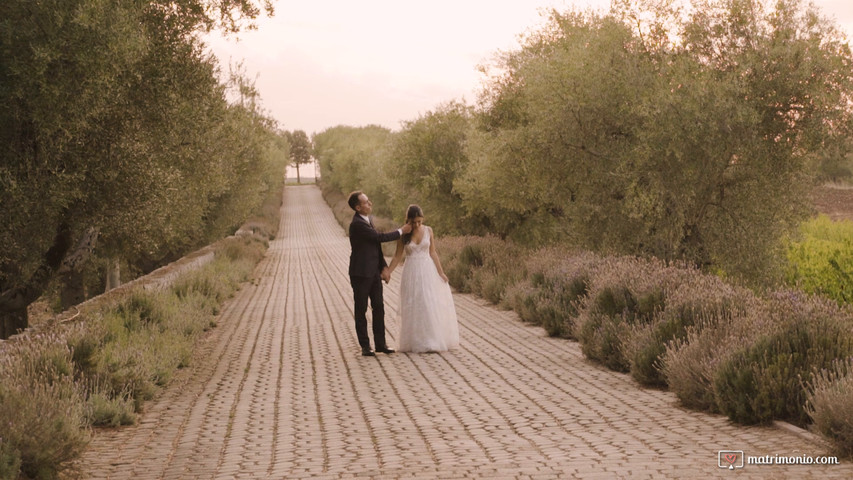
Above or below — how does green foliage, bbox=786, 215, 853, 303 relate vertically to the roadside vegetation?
below

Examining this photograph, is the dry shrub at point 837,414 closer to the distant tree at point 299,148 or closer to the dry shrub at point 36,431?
the dry shrub at point 36,431

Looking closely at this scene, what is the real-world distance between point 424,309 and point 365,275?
3.46 feet

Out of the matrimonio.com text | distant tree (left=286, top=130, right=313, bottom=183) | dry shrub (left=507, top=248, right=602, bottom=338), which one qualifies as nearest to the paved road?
the matrimonio.com text

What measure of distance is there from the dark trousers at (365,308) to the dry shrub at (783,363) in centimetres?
609

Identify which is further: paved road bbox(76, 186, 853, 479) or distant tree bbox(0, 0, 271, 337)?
distant tree bbox(0, 0, 271, 337)

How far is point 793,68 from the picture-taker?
62.1 ft

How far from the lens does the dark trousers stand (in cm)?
1305

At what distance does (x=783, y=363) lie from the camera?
7.87m

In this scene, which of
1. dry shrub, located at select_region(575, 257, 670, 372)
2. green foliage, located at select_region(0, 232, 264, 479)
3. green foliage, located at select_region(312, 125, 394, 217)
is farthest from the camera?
green foliage, located at select_region(312, 125, 394, 217)

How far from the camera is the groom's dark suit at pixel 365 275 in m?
13.0

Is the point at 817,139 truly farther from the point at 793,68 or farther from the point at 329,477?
the point at 329,477

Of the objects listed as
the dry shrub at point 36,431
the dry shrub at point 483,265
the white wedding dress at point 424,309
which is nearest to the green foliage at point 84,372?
the dry shrub at point 36,431

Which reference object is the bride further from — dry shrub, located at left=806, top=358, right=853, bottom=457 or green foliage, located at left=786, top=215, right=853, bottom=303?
green foliage, located at left=786, top=215, right=853, bottom=303

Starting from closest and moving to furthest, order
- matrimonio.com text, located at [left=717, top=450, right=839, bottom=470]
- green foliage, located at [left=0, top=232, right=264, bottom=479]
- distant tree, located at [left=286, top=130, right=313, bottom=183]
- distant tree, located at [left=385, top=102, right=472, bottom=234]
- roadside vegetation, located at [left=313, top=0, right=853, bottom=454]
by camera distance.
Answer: matrimonio.com text, located at [left=717, top=450, right=839, bottom=470] → green foliage, located at [left=0, top=232, right=264, bottom=479] → roadside vegetation, located at [left=313, top=0, right=853, bottom=454] → distant tree, located at [left=385, top=102, right=472, bottom=234] → distant tree, located at [left=286, top=130, right=313, bottom=183]
